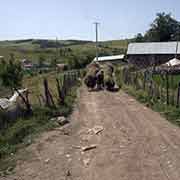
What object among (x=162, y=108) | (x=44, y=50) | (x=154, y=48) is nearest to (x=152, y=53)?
(x=154, y=48)

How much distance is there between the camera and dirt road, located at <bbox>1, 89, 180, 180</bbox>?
6.33 meters

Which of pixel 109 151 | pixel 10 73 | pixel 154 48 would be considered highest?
pixel 154 48

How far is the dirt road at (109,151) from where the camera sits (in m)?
6.33

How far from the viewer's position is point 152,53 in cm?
4538

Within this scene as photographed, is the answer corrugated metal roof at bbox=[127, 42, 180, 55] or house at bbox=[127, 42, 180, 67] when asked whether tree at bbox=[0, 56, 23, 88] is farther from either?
corrugated metal roof at bbox=[127, 42, 180, 55]

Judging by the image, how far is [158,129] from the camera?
9.56m

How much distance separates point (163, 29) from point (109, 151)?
60444 mm

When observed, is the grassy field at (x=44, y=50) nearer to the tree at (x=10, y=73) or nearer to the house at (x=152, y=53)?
the house at (x=152, y=53)

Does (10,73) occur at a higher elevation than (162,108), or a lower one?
higher

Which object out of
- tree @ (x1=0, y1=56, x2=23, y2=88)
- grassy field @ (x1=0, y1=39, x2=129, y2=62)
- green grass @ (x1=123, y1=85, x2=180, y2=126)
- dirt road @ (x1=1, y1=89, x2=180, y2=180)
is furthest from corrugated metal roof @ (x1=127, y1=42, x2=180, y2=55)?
dirt road @ (x1=1, y1=89, x2=180, y2=180)

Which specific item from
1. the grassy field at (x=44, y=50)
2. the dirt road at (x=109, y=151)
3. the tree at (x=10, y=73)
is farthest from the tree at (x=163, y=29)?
the dirt road at (x=109, y=151)

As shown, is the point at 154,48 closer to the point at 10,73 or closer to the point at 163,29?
the point at 163,29

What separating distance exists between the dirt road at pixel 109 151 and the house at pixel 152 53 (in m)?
34.9

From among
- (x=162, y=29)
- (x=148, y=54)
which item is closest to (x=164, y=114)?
(x=148, y=54)
